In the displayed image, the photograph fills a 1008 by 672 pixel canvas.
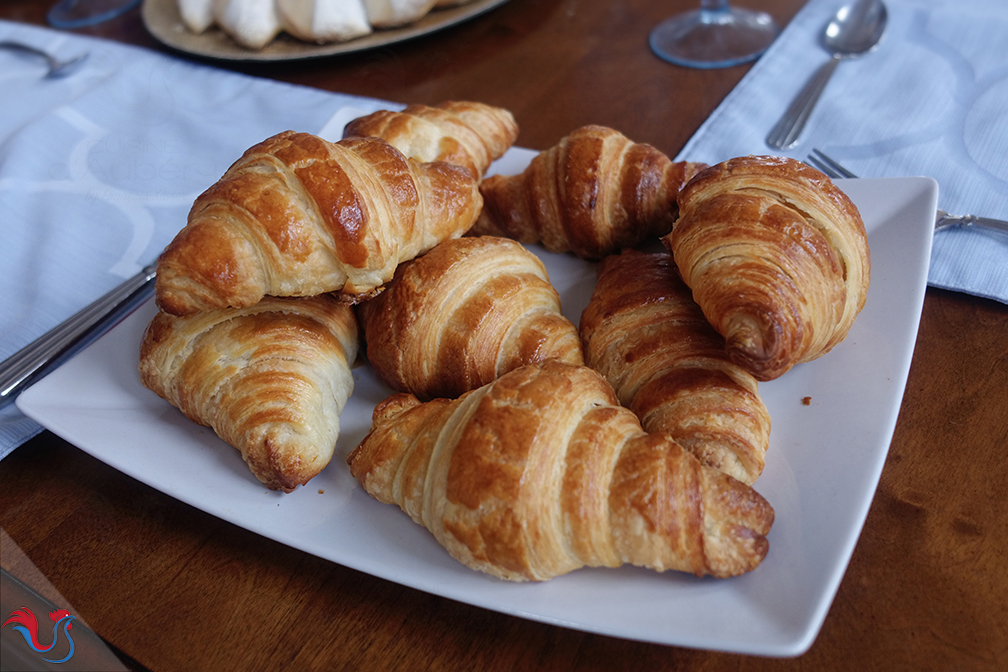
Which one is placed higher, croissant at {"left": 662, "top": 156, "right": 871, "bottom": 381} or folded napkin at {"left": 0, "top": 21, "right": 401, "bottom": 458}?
croissant at {"left": 662, "top": 156, "right": 871, "bottom": 381}

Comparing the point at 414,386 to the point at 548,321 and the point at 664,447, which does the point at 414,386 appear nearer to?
the point at 548,321

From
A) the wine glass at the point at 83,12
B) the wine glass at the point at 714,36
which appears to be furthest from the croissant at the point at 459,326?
the wine glass at the point at 83,12

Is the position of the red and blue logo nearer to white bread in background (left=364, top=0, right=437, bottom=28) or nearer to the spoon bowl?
white bread in background (left=364, top=0, right=437, bottom=28)

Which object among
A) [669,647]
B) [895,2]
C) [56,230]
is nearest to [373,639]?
[669,647]

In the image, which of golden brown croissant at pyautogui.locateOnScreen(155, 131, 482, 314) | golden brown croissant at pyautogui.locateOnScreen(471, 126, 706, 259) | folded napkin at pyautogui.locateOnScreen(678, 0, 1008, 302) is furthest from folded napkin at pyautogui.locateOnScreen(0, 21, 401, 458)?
folded napkin at pyautogui.locateOnScreen(678, 0, 1008, 302)

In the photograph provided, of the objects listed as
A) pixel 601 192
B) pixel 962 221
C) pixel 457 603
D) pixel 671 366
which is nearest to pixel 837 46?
pixel 962 221

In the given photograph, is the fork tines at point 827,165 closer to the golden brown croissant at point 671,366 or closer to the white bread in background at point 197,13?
the golden brown croissant at point 671,366

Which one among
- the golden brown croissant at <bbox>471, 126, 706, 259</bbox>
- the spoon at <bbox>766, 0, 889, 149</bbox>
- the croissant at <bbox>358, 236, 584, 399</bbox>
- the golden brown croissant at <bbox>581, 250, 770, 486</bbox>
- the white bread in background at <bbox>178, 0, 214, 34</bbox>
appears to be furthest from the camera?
the white bread in background at <bbox>178, 0, 214, 34</bbox>
